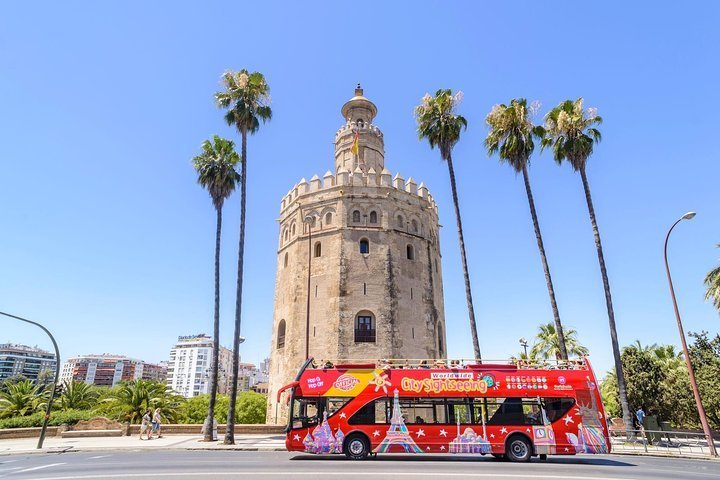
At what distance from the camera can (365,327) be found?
26391mm

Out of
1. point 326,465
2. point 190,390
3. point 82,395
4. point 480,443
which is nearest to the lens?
point 326,465

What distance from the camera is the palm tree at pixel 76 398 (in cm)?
3409

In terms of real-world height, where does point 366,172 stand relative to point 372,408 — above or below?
above

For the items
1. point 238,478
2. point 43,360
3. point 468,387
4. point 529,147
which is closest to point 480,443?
point 468,387

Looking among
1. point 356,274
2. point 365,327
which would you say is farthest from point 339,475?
point 356,274

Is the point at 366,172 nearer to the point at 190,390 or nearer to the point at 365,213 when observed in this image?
the point at 365,213

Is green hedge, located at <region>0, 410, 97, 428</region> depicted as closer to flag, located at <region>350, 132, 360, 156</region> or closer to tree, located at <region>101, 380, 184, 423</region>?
tree, located at <region>101, 380, 184, 423</region>

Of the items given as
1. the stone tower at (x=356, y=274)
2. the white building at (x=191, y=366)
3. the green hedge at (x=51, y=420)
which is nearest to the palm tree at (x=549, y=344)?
the stone tower at (x=356, y=274)

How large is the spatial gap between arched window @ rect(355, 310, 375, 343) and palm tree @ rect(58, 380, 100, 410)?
24083 millimetres

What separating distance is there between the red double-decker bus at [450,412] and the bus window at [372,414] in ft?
0.10

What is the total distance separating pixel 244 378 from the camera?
165 m

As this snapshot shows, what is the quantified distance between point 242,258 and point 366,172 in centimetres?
1185

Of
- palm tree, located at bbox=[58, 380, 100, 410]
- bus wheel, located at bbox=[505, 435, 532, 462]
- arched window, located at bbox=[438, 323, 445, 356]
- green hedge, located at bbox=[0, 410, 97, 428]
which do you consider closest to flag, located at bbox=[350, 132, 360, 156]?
arched window, located at bbox=[438, 323, 445, 356]

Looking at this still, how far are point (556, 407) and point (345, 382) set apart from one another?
6835 millimetres
